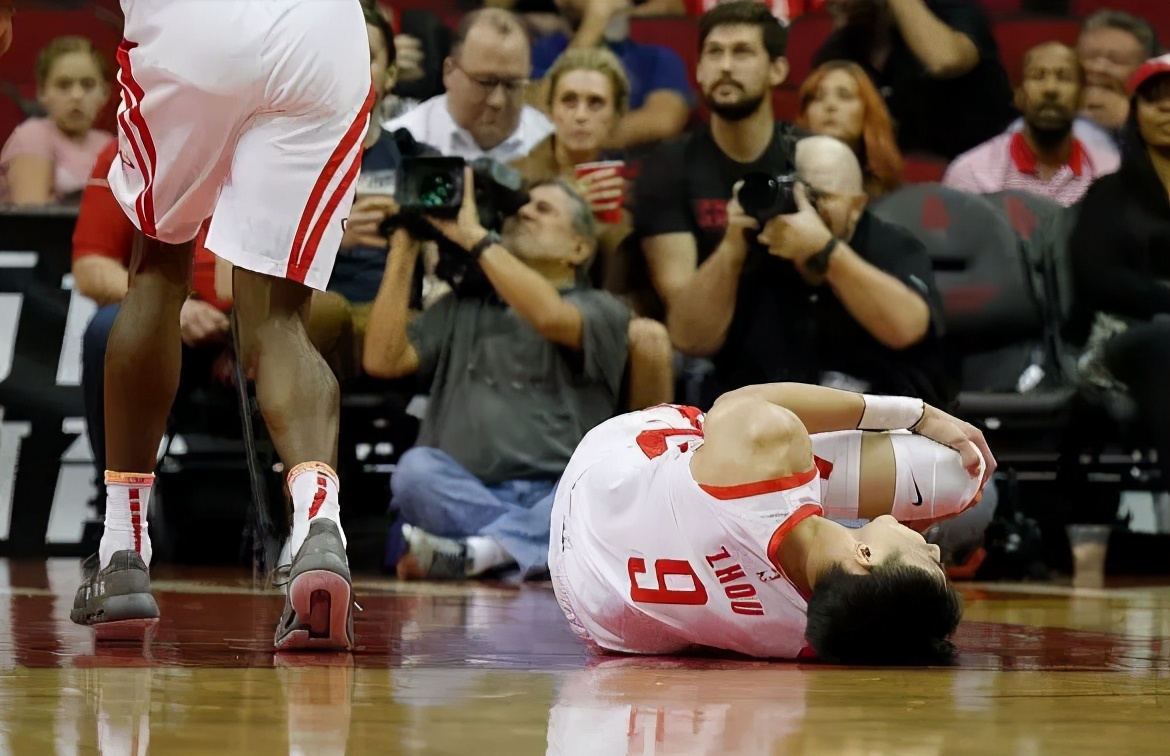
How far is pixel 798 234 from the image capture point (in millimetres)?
4551

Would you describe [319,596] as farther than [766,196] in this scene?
No

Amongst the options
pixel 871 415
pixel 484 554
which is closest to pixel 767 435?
pixel 871 415

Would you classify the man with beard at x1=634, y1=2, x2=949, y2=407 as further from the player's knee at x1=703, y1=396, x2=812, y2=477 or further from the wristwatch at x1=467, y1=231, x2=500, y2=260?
the player's knee at x1=703, y1=396, x2=812, y2=477

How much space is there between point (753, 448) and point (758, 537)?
0.13 meters

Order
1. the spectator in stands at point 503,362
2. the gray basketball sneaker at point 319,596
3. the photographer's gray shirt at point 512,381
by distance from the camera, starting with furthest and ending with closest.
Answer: the photographer's gray shirt at point 512,381 < the spectator in stands at point 503,362 < the gray basketball sneaker at point 319,596

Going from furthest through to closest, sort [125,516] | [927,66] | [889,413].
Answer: [927,66] → [889,413] → [125,516]

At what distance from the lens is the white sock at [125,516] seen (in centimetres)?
242

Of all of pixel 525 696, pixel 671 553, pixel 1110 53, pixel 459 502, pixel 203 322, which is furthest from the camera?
pixel 1110 53

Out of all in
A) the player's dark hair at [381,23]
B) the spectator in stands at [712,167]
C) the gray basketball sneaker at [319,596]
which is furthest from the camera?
the player's dark hair at [381,23]

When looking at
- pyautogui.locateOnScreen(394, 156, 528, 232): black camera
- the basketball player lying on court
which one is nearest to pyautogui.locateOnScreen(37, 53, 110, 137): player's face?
pyautogui.locateOnScreen(394, 156, 528, 232): black camera

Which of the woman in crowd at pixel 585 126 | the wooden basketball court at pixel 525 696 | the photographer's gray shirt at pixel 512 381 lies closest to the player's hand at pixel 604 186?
the woman in crowd at pixel 585 126

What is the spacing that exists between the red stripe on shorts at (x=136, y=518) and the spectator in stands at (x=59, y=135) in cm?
268

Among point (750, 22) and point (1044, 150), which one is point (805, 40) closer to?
point (750, 22)

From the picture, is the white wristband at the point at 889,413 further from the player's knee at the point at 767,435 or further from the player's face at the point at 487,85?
the player's face at the point at 487,85
